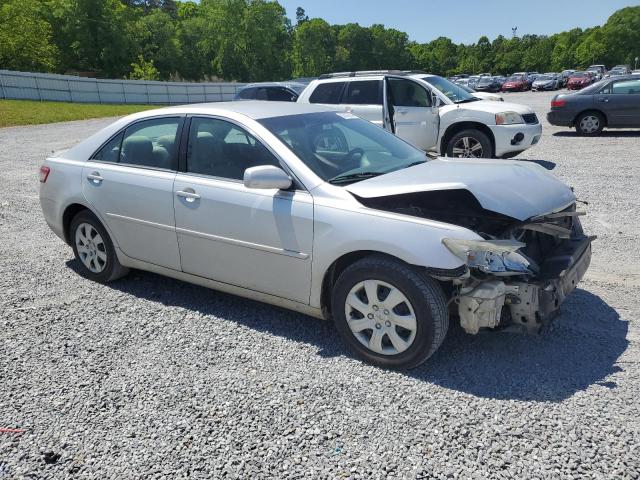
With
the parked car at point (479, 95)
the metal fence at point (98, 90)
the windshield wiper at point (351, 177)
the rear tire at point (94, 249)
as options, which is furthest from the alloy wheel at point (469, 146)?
the metal fence at point (98, 90)

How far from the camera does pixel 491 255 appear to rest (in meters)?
3.20

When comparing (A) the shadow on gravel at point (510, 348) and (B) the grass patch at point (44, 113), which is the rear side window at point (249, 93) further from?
(B) the grass patch at point (44, 113)

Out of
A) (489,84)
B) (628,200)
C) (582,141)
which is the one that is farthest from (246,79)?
(628,200)

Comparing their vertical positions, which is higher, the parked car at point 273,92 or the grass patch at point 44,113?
the parked car at point 273,92

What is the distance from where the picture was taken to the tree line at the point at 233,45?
6050cm

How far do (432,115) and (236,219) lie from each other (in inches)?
277

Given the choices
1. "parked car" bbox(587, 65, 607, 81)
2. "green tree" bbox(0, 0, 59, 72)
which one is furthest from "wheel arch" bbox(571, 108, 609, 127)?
"green tree" bbox(0, 0, 59, 72)

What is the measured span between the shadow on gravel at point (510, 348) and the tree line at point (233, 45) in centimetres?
5408

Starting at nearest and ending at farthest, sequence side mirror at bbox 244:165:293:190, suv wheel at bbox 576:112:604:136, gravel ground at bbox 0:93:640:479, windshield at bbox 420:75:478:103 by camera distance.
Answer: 1. gravel ground at bbox 0:93:640:479
2. side mirror at bbox 244:165:293:190
3. windshield at bbox 420:75:478:103
4. suv wheel at bbox 576:112:604:136

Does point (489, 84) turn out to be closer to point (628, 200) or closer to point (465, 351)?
point (628, 200)

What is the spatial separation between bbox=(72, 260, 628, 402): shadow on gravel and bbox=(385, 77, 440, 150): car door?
5911 mm

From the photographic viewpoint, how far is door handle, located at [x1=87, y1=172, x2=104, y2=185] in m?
4.70

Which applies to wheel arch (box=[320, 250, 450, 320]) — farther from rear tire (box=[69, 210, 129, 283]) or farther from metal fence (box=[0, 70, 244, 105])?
metal fence (box=[0, 70, 244, 105])

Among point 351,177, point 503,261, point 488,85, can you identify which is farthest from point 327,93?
point 488,85
